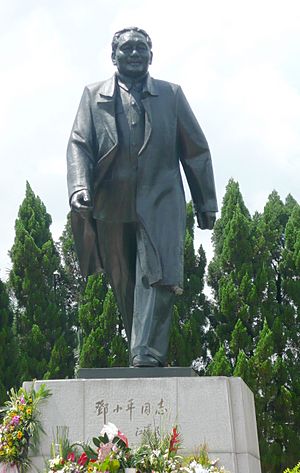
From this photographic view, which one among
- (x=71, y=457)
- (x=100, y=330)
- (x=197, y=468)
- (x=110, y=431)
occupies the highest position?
(x=100, y=330)

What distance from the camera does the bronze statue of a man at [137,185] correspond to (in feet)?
22.9

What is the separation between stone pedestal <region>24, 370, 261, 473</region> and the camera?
20.1 ft

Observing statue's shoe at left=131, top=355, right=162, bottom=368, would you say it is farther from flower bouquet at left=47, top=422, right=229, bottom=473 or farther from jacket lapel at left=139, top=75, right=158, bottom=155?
jacket lapel at left=139, top=75, right=158, bottom=155

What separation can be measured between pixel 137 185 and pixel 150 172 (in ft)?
0.49

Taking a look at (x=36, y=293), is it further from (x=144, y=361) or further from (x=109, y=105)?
(x=144, y=361)

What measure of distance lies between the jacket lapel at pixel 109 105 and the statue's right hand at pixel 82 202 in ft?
1.67

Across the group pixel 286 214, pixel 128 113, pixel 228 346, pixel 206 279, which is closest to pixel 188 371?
pixel 128 113

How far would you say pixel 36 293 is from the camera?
70.7ft

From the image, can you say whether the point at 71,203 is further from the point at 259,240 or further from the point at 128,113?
the point at 259,240

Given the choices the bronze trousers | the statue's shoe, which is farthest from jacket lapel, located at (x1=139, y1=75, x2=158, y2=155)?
the statue's shoe

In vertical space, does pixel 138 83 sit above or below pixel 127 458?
above

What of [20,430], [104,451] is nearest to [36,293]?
[20,430]

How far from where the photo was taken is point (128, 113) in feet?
23.8

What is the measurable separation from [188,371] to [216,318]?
14.8 m
